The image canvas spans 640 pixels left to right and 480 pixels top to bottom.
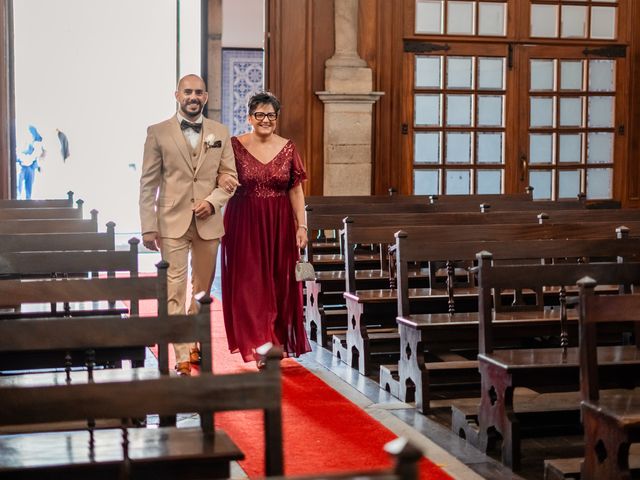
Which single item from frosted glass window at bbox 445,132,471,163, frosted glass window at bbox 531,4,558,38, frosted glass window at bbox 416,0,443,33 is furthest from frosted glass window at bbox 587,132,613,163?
frosted glass window at bbox 416,0,443,33

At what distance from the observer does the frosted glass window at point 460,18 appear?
39.4ft

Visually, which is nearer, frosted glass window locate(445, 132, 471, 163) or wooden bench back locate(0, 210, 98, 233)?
→ wooden bench back locate(0, 210, 98, 233)

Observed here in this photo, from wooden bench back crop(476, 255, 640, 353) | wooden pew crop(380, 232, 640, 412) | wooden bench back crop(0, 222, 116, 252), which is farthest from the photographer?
wooden bench back crop(0, 222, 116, 252)

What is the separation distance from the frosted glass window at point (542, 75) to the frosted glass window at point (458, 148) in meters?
0.94

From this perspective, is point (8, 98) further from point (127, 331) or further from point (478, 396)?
point (127, 331)

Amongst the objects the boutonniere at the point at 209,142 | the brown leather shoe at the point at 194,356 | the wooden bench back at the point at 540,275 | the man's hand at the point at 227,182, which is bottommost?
the brown leather shoe at the point at 194,356

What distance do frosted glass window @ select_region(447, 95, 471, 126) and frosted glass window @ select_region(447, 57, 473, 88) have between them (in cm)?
13

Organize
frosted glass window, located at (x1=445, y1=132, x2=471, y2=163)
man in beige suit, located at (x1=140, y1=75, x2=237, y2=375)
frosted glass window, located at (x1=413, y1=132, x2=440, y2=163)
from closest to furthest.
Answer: man in beige suit, located at (x1=140, y1=75, x2=237, y2=375) < frosted glass window, located at (x1=413, y1=132, x2=440, y2=163) < frosted glass window, located at (x1=445, y1=132, x2=471, y2=163)

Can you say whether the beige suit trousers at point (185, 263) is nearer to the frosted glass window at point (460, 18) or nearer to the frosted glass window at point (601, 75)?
the frosted glass window at point (460, 18)

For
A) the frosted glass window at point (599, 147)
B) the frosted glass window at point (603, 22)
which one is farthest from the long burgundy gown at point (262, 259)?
the frosted glass window at point (603, 22)

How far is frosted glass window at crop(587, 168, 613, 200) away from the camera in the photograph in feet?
41.3

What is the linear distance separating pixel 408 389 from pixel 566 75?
725 cm

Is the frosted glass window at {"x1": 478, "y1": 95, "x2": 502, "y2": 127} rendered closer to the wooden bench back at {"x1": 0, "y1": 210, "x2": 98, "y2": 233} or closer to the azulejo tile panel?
the azulejo tile panel

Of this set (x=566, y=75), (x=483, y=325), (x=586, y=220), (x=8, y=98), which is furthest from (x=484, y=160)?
(x=483, y=325)
